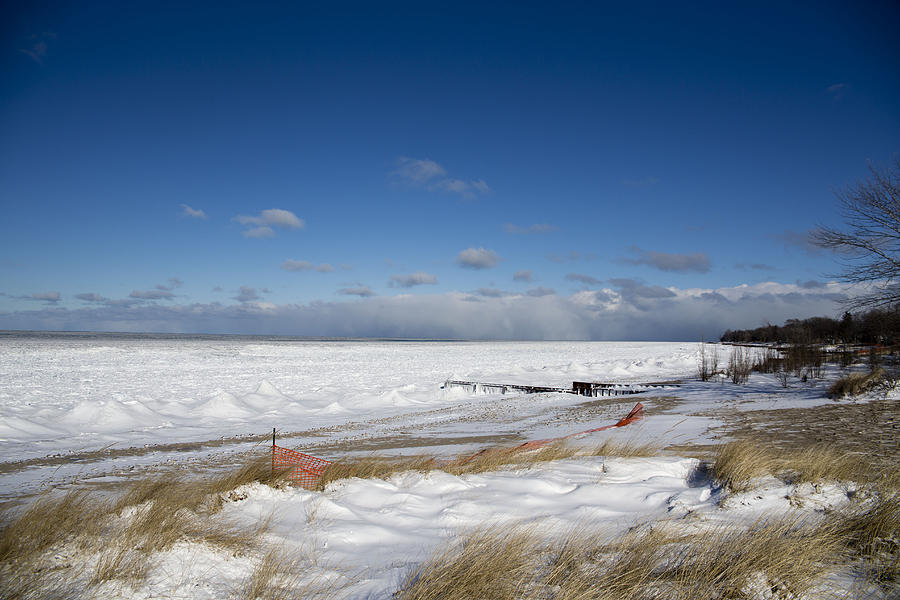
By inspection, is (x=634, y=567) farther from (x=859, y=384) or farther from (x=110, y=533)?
(x=859, y=384)

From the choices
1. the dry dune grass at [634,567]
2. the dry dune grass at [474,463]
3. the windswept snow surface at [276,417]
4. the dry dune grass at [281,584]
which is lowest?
the windswept snow surface at [276,417]

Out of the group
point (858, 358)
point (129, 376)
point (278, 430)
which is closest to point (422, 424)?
point (278, 430)

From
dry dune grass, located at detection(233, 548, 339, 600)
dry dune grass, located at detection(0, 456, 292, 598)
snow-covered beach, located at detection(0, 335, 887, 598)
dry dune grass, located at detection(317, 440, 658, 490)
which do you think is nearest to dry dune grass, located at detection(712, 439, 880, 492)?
snow-covered beach, located at detection(0, 335, 887, 598)

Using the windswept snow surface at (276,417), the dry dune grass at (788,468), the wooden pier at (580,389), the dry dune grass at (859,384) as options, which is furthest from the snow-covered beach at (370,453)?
the wooden pier at (580,389)

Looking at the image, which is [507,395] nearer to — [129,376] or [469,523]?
[469,523]

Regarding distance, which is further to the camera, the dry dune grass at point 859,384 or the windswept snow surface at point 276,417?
the dry dune grass at point 859,384

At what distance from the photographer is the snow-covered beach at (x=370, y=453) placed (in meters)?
4.17

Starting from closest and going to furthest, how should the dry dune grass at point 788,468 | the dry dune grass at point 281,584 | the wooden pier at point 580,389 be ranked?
the dry dune grass at point 281,584
the dry dune grass at point 788,468
the wooden pier at point 580,389

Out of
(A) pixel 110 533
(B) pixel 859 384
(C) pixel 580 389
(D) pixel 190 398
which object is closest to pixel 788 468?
(A) pixel 110 533

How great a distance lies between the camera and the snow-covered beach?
4.17 metres

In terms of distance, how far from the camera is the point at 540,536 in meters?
4.15

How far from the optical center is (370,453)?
1122 cm

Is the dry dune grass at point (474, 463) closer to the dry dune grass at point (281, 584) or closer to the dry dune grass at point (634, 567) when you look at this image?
the dry dune grass at point (281, 584)

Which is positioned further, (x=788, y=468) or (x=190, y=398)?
(x=190, y=398)
